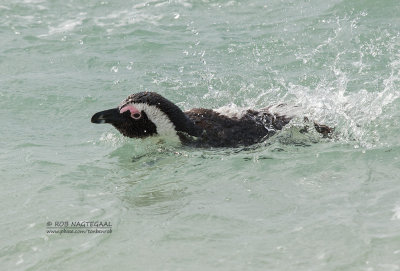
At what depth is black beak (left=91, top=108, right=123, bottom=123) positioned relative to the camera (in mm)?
6855

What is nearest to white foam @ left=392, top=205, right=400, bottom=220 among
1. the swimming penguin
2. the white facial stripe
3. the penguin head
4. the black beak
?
the swimming penguin

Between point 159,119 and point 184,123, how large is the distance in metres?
0.26

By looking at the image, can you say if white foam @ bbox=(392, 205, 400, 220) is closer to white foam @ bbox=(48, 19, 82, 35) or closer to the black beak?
the black beak

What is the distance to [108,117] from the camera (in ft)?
22.6

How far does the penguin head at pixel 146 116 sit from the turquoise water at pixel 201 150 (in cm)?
27

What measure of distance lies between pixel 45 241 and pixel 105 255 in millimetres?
551

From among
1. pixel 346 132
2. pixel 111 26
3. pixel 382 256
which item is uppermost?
pixel 111 26

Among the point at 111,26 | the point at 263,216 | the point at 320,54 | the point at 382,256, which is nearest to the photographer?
the point at 382,256

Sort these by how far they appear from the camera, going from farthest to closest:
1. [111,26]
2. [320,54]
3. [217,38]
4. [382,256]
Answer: [111,26]
[217,38]
[320,54]
[382,256]

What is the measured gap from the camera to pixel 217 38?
1144 centimetres

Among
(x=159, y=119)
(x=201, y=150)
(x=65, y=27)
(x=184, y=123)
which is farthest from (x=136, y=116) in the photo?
(x=65, y=27)

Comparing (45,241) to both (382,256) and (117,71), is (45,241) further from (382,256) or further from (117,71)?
(117,71)

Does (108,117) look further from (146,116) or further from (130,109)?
(146,116)

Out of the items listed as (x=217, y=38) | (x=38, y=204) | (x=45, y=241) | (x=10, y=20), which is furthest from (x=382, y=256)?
(x=10, y=20)
